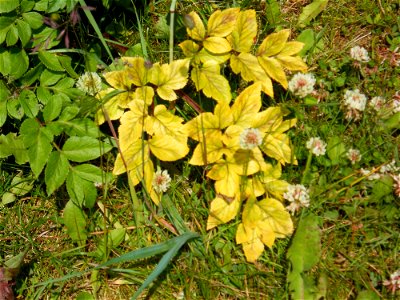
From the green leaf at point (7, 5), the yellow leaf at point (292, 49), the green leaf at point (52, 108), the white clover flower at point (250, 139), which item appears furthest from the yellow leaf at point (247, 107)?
the green leaf at point (7, 5)

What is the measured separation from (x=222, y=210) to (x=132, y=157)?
39 centimetres

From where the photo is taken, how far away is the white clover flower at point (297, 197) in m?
2.10

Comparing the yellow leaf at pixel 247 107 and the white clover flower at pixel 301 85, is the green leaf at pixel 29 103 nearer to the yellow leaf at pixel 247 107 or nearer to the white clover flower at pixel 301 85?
the yellow leaf at pixel 247 107

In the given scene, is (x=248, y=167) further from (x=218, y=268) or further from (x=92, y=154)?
(x=92, y=154)

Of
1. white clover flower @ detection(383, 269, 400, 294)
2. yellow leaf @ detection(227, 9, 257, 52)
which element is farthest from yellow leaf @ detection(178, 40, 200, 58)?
white clover flower @ detection(383, 269, 400, 294)

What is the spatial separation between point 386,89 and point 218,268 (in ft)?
3.37

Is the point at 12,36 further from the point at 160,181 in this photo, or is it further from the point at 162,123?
the point at 160,181

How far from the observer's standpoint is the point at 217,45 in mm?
2176

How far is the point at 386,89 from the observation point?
7.84 ft

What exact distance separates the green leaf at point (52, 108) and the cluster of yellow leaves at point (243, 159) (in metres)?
0.48

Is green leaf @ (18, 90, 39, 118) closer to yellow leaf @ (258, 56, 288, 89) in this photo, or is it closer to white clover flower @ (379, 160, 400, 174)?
yellow leaf @ (258, 56, 288, 89)

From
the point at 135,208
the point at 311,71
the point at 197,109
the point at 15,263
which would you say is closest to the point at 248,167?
the point at 197,109

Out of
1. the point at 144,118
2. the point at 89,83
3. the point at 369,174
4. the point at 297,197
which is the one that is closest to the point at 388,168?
the point at 369,174

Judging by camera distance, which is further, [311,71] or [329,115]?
[311,71]
